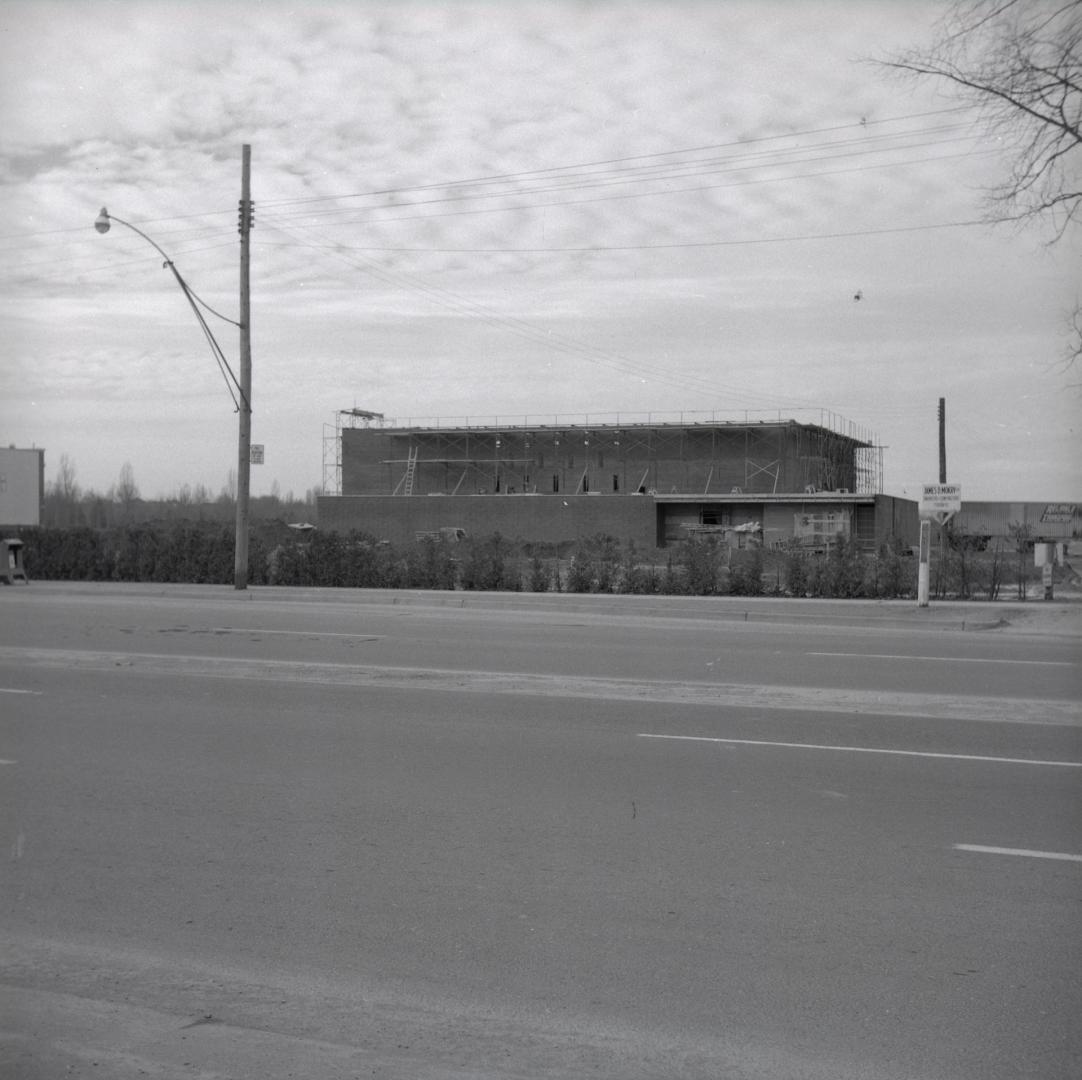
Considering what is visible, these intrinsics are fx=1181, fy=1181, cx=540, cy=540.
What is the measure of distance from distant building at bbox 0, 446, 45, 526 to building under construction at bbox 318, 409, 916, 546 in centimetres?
3417

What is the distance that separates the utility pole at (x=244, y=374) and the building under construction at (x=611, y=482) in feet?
134

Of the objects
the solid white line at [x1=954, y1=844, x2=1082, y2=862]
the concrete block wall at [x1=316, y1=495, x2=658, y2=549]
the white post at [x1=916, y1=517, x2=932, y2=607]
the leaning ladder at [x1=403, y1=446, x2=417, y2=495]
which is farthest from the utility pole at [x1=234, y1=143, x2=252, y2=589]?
the leaning ladder at [x1=403, y1=446, x2=417, y2=495]

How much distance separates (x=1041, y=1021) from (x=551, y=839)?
114 inches

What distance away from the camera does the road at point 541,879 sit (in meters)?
4.31

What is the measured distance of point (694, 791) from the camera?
7746 mm

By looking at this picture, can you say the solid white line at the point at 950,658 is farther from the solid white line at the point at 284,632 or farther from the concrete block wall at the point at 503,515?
the concrete block wall at the point at 503,515

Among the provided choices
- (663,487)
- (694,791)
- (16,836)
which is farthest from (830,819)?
(663,487)

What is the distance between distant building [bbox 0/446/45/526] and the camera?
36562 mm

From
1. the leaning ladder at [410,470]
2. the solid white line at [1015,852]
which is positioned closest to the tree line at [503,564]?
the solid white line at [1015,852]

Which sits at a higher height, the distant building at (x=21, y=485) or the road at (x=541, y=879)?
the distant building at (x=21, y=485)

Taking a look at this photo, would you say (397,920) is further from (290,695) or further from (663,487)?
(663,487)

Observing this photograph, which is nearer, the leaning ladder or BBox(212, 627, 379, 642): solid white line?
BBox(212, 627, 379, 642): solid white line

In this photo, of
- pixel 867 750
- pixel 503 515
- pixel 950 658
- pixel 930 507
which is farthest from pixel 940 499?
pixel 503 515

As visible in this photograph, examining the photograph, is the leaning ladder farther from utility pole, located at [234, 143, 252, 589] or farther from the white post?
the white post
